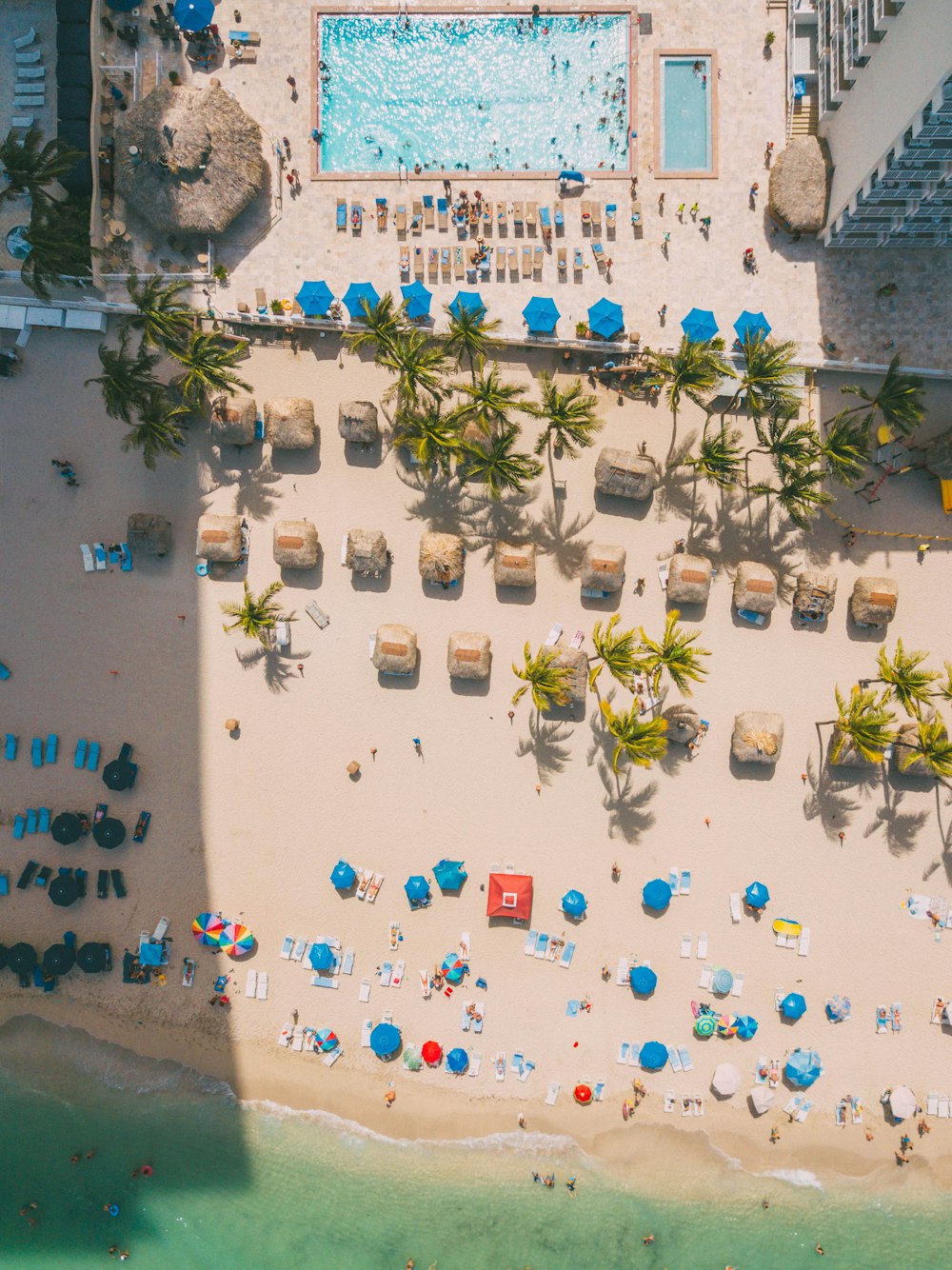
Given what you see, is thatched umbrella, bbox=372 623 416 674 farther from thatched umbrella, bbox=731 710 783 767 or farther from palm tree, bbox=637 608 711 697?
thatched umbrella, bbox=731 710 783 767

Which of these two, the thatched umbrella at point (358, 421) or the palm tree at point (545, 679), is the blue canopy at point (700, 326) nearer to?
the thatched umbrella at point (358, 421)

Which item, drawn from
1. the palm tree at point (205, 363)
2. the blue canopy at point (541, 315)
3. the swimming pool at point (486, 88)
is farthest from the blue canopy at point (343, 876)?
the swimming pool at point (486, 88)

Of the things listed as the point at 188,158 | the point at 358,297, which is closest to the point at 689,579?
the point at 358,297

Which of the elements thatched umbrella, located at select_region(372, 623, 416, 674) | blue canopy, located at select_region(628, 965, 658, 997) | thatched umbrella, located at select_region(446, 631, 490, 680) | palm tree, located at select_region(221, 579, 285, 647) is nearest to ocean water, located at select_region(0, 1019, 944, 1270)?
blue canopy, located at select_region(628, 965, 658, 997)

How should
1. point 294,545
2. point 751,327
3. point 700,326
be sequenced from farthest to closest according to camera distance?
1. point 294,545
2. point 700,326
3. point 751,327

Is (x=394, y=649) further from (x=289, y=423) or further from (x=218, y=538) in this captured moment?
(x=289, y=423)
